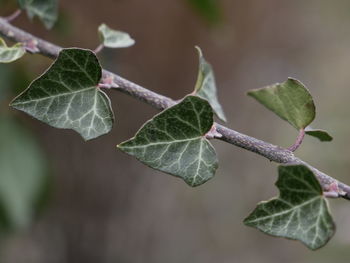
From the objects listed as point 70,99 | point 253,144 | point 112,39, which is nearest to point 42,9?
point 112,39

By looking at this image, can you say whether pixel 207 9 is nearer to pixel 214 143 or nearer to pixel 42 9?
pixel 42 9

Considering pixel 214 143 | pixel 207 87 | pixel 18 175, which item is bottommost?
pixel 214 143

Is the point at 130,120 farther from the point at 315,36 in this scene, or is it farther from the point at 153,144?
the point at 153,144

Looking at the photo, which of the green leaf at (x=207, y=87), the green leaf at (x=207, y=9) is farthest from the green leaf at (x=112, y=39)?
the green leaf at (x=207, y=9)

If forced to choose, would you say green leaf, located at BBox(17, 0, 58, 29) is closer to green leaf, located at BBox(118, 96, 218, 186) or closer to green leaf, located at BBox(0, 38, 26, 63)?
green leaf, located at BBox(0, 38, 26, 63)

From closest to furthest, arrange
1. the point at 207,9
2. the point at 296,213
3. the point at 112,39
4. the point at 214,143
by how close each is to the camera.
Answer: the point at 296,213 → the point at 112,39 → the point at 207,9 → the point at 214,143

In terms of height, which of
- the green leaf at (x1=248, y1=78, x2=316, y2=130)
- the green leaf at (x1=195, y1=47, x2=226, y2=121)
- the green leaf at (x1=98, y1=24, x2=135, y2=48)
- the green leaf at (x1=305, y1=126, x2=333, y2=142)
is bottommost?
the green leaf at (x1=195, y1=47, x2=226, y2=121)

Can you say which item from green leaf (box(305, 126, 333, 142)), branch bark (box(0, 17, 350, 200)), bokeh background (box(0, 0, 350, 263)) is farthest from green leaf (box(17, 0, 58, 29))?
bokeh background (box(0, 0, 350, 263))

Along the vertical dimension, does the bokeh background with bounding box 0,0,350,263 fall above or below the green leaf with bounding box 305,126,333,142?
below
